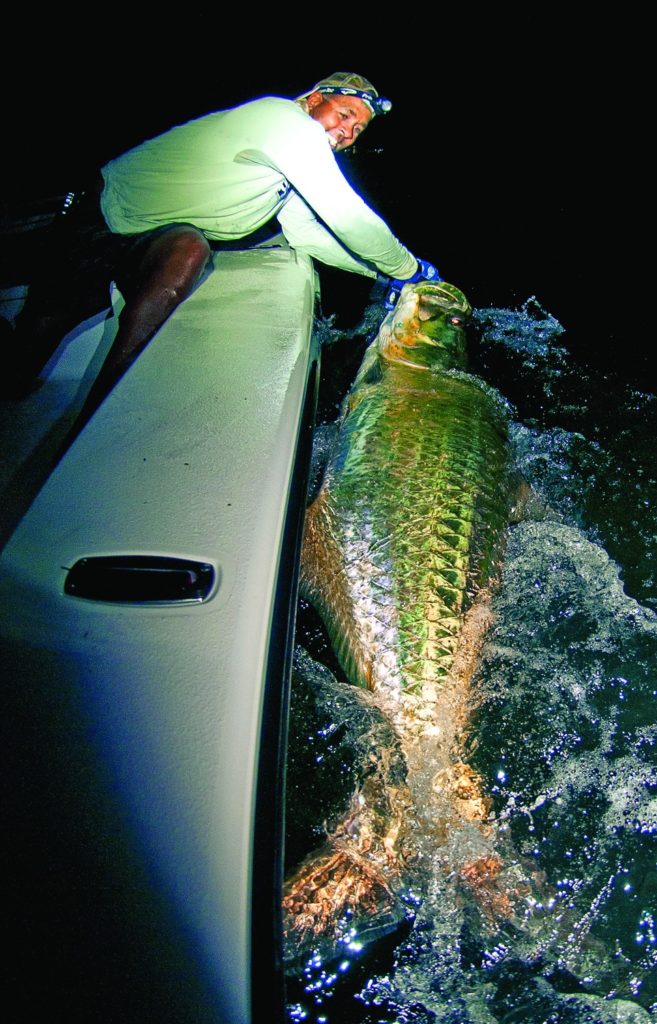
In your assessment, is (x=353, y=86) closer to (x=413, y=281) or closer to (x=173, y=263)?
(x=413, y=281)

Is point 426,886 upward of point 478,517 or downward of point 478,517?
downward

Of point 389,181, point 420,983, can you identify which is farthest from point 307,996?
point 389,181

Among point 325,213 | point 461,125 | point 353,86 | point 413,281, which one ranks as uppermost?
point 461,125

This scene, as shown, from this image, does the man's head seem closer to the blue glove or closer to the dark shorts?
the blue glove

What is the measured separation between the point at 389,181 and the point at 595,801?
22.8 feet

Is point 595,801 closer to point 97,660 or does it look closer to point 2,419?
point 97,660

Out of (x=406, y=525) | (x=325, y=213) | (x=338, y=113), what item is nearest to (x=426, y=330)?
(x=325, y=213)

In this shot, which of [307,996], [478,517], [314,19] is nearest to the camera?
[307,996]

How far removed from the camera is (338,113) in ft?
9.66

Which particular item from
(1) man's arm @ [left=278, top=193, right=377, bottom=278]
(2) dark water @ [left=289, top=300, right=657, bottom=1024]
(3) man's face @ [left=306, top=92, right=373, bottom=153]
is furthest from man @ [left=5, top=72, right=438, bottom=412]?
(2) dark water @ [left=289, top=300, right=657, bottom=1024]

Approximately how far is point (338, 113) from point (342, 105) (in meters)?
0.04

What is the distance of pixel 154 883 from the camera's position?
0.98m

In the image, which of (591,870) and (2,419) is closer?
(591,870)

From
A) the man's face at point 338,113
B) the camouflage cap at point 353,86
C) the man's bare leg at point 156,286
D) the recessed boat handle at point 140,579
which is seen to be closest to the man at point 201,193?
the man's bare leg at point 156,286
